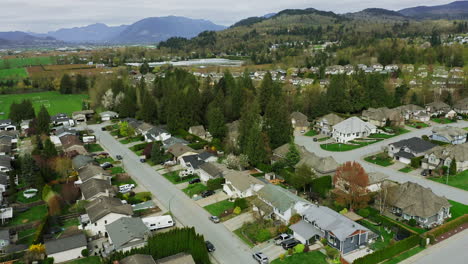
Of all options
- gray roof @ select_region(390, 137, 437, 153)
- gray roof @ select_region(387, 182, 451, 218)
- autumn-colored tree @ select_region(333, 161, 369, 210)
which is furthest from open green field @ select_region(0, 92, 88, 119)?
gray roof @ select_region(387, 182, 451, 218)

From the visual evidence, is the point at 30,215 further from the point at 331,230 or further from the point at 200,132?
the point at 200,132

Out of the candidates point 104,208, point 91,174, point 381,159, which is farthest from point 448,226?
point 91,174

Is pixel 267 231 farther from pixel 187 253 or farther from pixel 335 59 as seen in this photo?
pixel 335 59

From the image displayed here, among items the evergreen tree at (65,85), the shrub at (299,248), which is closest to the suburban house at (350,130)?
Result: the shrub at (299,248)

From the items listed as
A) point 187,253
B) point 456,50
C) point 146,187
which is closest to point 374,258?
point 187,253

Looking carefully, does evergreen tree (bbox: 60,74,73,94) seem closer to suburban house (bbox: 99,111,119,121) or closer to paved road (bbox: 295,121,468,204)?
suburban house (bbox: 99,111,119,121)

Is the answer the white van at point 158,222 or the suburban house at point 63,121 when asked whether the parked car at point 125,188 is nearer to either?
the white van at point 158,222
